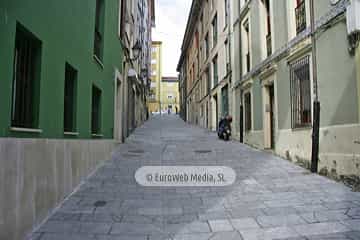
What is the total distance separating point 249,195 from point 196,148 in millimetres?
5775

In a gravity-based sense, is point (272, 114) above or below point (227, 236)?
above

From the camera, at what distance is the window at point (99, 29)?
8.05 metres

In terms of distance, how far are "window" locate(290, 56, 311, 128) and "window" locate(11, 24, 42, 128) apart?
6.40 m

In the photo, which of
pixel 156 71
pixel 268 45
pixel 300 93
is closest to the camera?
pixel 300 93

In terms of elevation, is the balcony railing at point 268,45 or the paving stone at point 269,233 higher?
the balcony railing at point 268,45

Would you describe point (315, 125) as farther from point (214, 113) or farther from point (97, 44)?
point (214, 113)

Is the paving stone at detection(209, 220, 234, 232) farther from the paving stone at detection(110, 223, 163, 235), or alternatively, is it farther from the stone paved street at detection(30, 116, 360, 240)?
the paving stone at detection(110, 223, 163, 235)

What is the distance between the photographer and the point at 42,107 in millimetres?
4258

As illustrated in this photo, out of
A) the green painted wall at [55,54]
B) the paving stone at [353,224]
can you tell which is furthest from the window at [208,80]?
the paving stone at [353,224]

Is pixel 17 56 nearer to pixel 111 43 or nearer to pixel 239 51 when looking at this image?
pixel 111 43

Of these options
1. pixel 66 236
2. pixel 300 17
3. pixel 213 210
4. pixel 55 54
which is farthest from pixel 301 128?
pixel 66 236

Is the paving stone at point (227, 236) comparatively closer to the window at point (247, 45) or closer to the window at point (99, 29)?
the window at point (99, 29)

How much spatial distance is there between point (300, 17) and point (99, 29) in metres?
5.75

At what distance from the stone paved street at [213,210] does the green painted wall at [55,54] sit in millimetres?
1283
